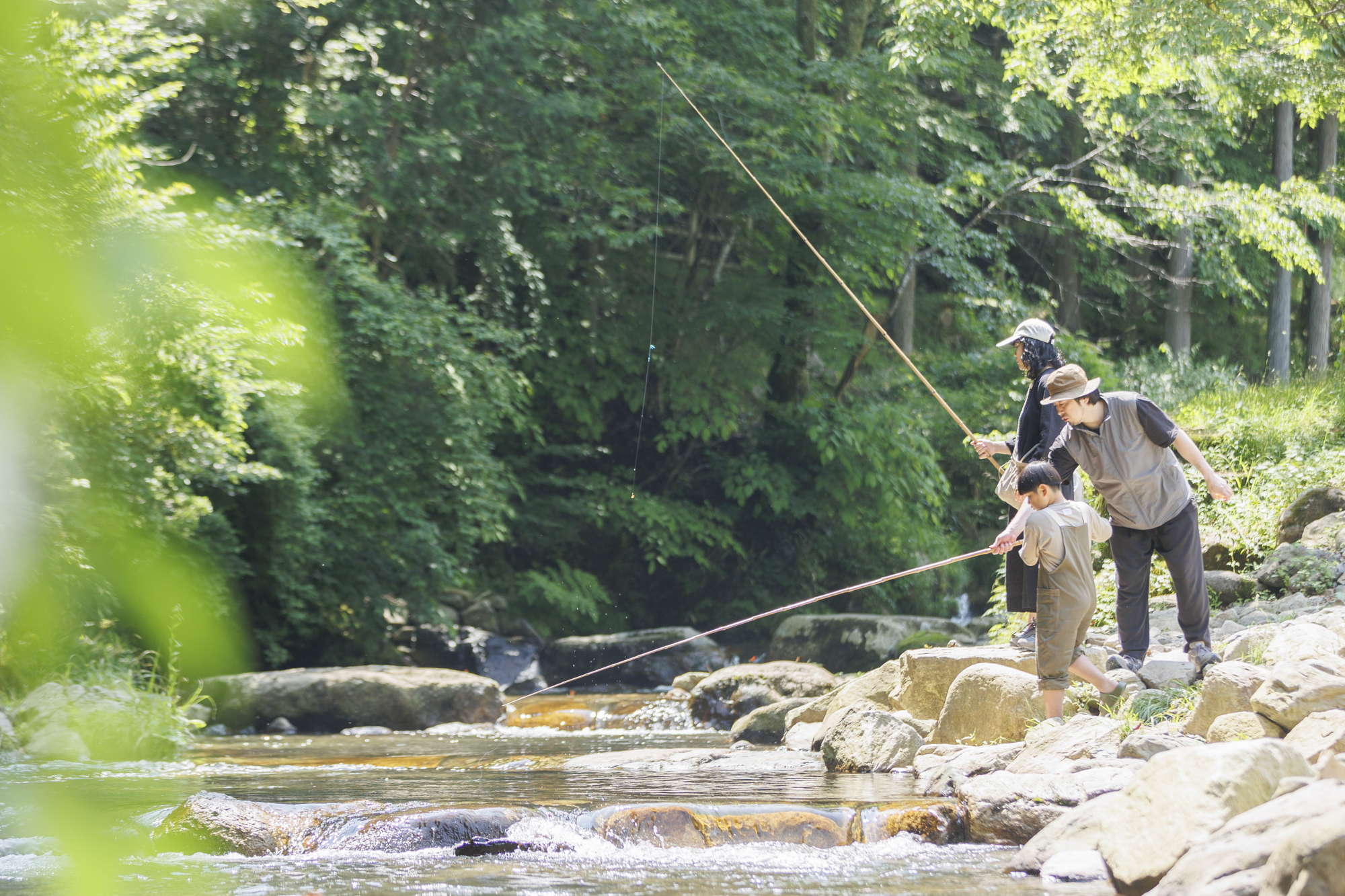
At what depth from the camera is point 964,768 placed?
5.55 meters

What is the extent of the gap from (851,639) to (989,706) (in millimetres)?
5912

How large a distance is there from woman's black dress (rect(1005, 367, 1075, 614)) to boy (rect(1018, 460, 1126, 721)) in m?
0.38

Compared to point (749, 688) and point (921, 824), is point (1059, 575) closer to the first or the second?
point (921, 824)

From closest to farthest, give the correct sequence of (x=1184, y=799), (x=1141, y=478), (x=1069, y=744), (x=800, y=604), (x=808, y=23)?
(x=1184, y=799) → (x=1069, y=744) → (x=1141, y=478) → (x=800, y=604) → (x=808, y=23)

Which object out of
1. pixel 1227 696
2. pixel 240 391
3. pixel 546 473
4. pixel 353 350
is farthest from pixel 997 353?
pixel 1227 696

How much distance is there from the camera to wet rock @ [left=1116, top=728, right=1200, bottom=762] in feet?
15.3

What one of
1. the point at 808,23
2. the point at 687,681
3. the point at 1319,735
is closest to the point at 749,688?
the point at 687,681

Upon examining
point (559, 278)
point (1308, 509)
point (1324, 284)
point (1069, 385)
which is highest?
point (559, 278)

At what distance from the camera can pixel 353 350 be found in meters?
12.1

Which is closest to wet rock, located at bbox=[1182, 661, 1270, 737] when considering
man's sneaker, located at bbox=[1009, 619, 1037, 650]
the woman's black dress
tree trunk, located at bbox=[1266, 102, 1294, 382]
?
the woman's black dress

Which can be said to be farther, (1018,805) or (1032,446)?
(1032,446)

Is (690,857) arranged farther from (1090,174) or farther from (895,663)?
(1090,174)

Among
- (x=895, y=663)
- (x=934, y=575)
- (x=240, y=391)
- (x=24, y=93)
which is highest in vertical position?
(x=24, y=93)

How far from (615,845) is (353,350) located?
835 centimetres
